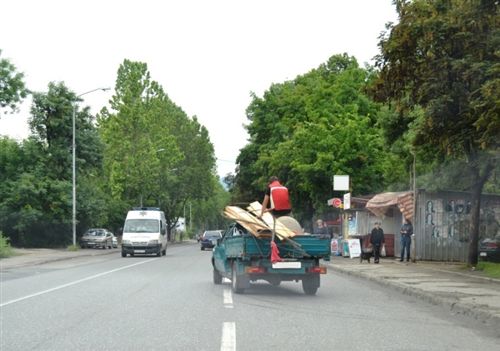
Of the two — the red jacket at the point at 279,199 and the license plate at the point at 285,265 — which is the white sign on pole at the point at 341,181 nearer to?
the license plate at the point at 285,265

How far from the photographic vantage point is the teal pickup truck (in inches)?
556

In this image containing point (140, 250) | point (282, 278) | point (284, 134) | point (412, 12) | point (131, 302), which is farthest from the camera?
point (284, 134)

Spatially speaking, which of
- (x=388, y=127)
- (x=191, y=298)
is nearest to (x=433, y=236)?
(x=388, y=127)

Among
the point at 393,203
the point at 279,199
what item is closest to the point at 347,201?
the point at 393,203

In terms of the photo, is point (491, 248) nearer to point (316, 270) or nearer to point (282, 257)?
point (316, 270)

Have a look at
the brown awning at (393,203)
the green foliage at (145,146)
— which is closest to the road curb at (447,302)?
the brown awning at (393,203)

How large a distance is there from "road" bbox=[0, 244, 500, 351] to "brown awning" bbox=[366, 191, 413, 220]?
1087cm

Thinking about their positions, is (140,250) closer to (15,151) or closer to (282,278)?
(15,151)

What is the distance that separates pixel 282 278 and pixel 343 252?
19.1 metres

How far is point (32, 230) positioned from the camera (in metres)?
46.6

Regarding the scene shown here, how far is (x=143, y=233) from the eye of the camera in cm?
3619

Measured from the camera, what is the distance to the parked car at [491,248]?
27.6 m

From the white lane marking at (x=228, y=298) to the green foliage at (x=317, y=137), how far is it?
1510cm

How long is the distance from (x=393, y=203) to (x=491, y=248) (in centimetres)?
440
